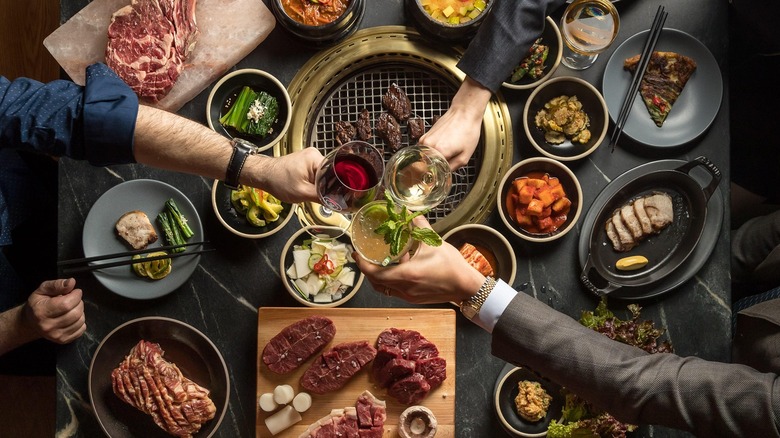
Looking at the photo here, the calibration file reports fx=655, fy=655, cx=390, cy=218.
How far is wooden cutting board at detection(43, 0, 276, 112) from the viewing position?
11.3 feet

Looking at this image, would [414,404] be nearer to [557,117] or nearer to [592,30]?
[557,117]

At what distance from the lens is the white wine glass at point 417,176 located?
280 cm

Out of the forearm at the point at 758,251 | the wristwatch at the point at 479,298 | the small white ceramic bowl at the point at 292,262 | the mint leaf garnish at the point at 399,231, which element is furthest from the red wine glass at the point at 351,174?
the forearm at the point at 758,251

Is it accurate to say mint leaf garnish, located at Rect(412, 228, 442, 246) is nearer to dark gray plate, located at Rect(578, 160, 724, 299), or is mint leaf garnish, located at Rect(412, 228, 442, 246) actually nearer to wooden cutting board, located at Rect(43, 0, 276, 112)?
dark gray plate, located at Rect(578, 160, 724, 299)

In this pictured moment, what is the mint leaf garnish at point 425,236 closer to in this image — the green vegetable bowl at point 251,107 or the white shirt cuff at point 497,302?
the white shirt cuff at point 497,302

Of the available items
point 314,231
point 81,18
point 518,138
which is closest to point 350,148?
point 314,231

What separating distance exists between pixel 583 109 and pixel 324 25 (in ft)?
4.67

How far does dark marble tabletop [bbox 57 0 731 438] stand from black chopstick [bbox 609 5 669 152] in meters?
0.11

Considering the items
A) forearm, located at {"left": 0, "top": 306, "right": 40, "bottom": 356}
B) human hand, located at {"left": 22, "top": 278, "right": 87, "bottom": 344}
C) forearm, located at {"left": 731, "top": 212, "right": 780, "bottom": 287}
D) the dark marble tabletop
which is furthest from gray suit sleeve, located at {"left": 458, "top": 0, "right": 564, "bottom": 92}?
forearm, located at {"left": 0, "top": 306, "right": 40, "bottom": 356}

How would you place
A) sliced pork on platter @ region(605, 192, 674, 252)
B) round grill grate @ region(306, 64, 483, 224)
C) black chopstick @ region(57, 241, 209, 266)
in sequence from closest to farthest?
1. black chopstick @ region(57, 241, 209, 266)
2. sliced pork on platter @ region(605, 192, 674, 252)
3. round grill grate @ region(306, 64, 483, 224)

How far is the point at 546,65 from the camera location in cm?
345

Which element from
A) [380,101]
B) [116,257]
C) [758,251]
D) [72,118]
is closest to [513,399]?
[758,251]

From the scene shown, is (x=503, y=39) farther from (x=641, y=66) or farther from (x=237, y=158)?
(x=237, y=158)

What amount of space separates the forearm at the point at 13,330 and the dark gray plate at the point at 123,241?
0.41 m
